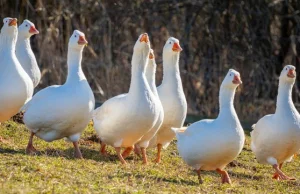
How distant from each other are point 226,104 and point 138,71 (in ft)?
4.53

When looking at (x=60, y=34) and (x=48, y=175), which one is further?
(x=60, y=34)

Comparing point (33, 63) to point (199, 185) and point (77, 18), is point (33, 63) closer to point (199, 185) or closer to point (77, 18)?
point (199, 185)

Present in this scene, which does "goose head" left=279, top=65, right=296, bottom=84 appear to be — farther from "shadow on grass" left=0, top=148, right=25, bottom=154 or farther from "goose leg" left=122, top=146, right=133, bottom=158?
"shadow on grass" left=0, top=148, right=25, bottom=154

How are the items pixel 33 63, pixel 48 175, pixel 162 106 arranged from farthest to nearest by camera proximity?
1. pixel 33 63
2. pixel 162 106
3. pixel 48 175

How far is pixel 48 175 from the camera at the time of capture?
776cm

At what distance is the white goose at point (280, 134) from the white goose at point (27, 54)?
375 cm

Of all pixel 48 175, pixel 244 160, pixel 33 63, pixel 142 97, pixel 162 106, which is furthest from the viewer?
pixel 33 63

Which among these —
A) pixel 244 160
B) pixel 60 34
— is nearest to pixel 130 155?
pixel 244 160

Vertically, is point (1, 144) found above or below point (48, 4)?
below

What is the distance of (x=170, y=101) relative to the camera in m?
10.5

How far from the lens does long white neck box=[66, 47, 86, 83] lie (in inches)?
391

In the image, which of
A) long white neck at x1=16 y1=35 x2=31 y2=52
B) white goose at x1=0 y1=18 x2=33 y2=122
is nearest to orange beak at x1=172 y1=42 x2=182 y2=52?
white goose at x1=0 y1=18 x2=33 y2=122

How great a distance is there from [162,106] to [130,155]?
36.2 inches

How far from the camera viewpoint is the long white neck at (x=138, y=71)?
9.75 m
